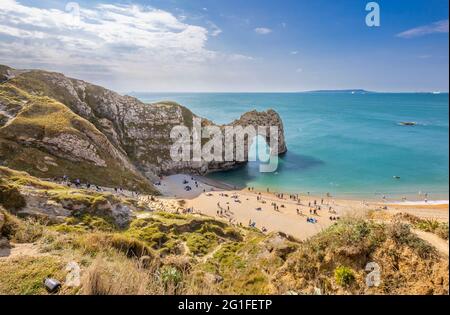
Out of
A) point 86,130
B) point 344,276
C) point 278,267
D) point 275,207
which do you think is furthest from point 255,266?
point 86,130

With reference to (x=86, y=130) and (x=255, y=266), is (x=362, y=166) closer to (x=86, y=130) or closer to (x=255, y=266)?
(x=86, y=130)

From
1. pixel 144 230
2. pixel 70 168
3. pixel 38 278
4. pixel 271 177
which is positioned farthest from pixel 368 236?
pixel 271 177

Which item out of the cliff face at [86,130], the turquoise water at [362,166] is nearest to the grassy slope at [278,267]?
the turquoise water at [362,166]

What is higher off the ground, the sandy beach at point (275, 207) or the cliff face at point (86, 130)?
the cliff face at point (86, 130)

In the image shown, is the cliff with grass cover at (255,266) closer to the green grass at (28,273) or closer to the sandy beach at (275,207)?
the green grass at (28,273)

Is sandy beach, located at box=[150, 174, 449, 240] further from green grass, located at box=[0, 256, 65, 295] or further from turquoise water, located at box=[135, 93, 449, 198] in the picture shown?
green grass, located at box=[0, 256, 65, 295]

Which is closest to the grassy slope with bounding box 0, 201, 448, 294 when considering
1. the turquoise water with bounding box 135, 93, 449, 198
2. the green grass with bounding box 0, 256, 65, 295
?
the green grass with bounding box 0, 256, 65, 295
